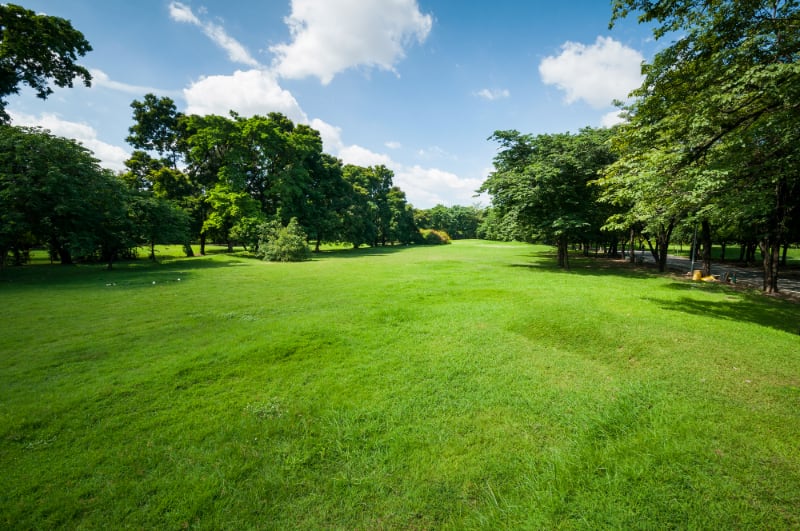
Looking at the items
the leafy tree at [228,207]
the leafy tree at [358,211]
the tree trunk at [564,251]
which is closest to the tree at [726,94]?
the tree trunk at [564,251]

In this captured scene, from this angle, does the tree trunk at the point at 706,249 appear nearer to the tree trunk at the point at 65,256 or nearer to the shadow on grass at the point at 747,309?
the shadow on grass at the point at 747,309

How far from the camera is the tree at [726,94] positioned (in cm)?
671

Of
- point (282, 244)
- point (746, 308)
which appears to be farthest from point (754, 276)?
point (282, 244)

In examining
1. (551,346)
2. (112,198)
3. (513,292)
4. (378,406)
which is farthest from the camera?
(112,198)

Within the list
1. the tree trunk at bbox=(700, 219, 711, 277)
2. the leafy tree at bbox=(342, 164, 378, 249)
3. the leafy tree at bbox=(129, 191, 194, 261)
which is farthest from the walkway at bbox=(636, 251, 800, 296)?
the leafy tree at bbox=(129, 191, 194, 261)

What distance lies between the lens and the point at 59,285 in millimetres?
13453

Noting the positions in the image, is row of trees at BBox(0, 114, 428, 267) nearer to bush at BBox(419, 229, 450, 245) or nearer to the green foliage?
bush at BBox(419, 229, 450, 245)

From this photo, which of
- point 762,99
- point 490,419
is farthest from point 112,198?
point 762,99

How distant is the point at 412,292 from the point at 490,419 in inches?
325

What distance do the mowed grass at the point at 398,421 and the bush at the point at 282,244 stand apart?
19674mm

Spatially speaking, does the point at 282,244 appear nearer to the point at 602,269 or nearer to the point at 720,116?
the point at 602,269

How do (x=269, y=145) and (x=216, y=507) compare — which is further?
(x=269, y=145)

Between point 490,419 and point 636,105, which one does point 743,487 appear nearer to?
point 490,419

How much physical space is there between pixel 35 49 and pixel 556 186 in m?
35.6
